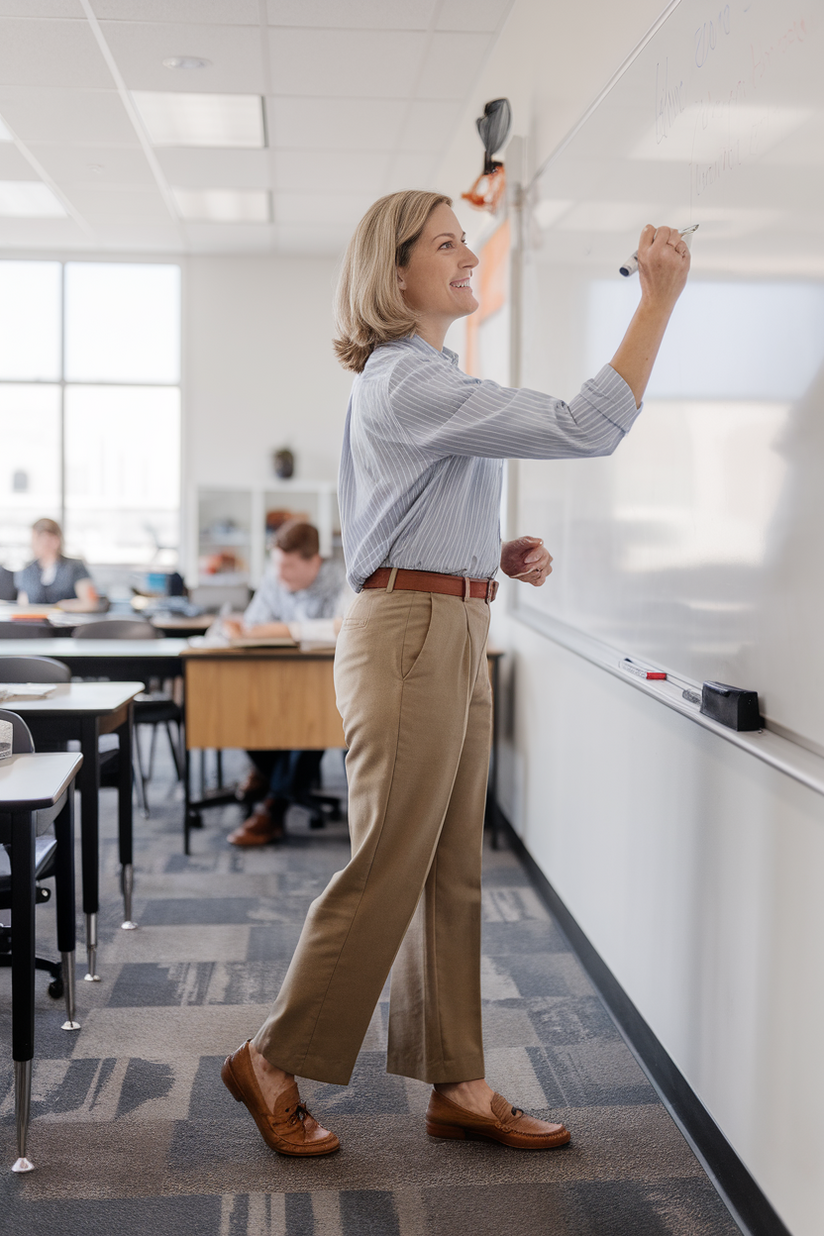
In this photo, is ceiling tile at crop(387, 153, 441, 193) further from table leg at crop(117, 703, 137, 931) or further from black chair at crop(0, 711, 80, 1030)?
black chair at crop(0, 711, 80, 1030)

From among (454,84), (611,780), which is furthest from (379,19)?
(611,780)

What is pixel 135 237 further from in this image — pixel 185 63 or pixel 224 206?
pixel 185 63

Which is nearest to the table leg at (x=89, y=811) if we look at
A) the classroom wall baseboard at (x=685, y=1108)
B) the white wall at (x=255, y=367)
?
the classroom wall baseboard at (x=685, y=1108)

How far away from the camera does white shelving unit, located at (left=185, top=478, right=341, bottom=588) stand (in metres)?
7.60

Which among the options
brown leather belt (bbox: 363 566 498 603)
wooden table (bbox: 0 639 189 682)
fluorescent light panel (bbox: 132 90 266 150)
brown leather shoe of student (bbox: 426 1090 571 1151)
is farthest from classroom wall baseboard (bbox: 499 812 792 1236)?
fluorescent light panel (bbox: 132 90 266 150)

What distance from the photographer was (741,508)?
1664 mm

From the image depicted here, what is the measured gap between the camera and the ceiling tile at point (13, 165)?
516 cm

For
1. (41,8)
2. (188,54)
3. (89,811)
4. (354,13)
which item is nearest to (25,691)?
(89,811)

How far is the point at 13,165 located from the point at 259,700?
350 cm

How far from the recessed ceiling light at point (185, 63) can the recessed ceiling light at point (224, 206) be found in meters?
1.83

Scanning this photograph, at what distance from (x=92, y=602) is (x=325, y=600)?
1786mm

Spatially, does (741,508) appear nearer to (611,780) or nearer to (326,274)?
(611,780)

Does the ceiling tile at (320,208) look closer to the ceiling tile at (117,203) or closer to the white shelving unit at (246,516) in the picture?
the ceiling tile at (117,203)

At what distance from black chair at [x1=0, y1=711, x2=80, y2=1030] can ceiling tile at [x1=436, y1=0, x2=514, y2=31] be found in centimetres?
277
